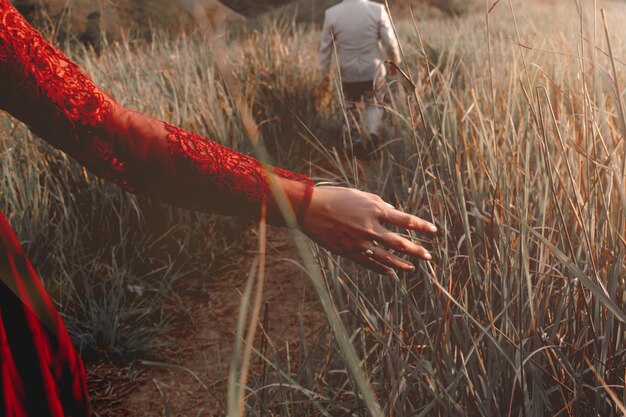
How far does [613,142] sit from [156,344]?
145 cm

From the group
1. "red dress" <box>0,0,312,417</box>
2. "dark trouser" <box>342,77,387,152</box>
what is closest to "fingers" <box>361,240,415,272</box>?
"red dress" <box>0,0,312,417</box>

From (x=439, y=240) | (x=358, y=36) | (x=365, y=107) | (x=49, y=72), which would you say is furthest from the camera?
(x=365, y=107)

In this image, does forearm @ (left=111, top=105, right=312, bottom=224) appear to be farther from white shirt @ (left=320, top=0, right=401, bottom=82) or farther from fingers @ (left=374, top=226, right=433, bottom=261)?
white shirt @ (left=320, top=0, right=401, bottom=82)

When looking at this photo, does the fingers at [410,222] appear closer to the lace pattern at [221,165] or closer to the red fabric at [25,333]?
the lace pattern at [221,165]

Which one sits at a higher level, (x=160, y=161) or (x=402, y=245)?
(x=160, y=161)

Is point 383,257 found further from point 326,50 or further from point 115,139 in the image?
point 326,50

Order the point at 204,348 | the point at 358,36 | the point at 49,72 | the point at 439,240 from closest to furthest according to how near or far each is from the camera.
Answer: the point at 49,72
the point at 439,240
the point at 204,348
the point at 358,36

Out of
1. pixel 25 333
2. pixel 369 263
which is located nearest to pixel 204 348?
pixel 25 333

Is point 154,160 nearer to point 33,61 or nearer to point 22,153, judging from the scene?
point 33,61

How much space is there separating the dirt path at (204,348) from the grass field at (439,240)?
92 mm

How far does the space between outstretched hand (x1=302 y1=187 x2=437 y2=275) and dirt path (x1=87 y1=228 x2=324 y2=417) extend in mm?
742

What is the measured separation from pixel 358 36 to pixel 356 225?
3.82m

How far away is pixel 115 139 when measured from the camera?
32.9 inches

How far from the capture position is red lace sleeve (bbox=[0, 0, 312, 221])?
2.59ft
